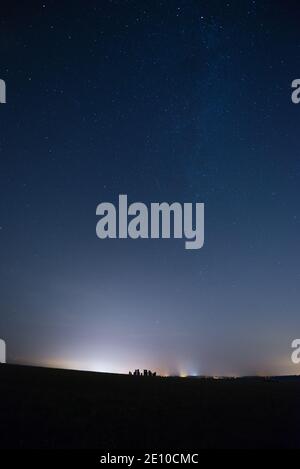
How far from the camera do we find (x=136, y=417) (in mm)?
10984

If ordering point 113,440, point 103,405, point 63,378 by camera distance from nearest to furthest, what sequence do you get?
point 113,440 < point 103,405 < point 63,378

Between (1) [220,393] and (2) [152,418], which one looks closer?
(2) [152,418]

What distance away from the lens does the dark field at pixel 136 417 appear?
9469 mm

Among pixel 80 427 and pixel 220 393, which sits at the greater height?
pixel 220 393

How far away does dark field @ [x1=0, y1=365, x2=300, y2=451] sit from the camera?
9469 mm

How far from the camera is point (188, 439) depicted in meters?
9.91

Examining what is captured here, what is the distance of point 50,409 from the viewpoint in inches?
431

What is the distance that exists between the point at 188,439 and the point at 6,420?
4.05 metres

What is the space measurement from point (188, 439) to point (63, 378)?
6965 millimetres
